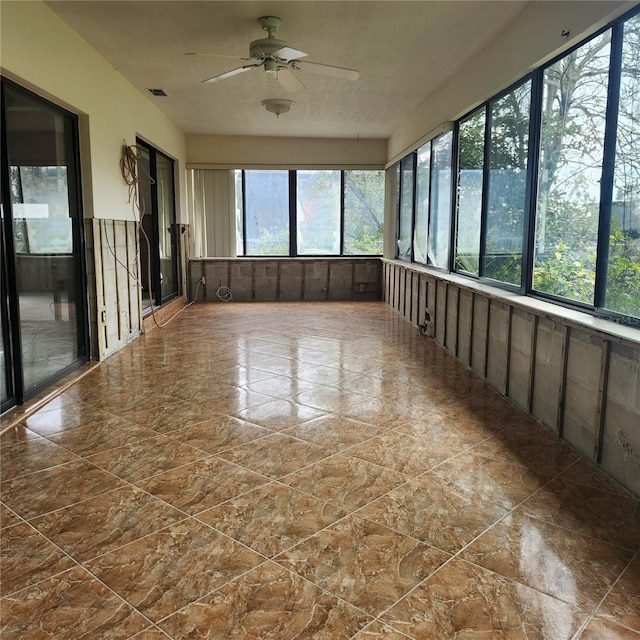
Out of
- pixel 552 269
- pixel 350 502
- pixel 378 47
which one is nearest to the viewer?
pixel 350 502

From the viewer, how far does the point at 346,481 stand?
9.25ft

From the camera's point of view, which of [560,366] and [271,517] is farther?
[560,366]

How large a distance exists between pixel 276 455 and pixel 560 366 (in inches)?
73.0

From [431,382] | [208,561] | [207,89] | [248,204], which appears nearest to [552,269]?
[431,382]

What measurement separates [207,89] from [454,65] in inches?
116

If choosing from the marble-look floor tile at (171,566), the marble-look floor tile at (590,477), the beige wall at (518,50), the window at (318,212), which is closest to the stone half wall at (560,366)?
the marble-look floor tile at (590,477)

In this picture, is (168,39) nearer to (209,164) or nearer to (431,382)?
(431,382)

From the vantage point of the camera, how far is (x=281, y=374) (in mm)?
4887

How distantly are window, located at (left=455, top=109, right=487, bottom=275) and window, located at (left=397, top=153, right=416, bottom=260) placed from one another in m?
2.31

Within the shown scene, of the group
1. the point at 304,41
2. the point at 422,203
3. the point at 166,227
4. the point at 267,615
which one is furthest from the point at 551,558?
the point at 166,227

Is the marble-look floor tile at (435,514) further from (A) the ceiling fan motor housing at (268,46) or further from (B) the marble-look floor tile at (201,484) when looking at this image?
(A) the ceiling fan motor housing at (268,46)

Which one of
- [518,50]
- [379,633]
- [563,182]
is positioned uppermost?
[518,50]

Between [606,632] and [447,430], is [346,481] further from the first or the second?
[606,632]

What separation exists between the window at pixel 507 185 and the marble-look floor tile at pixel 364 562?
9.12 feet
